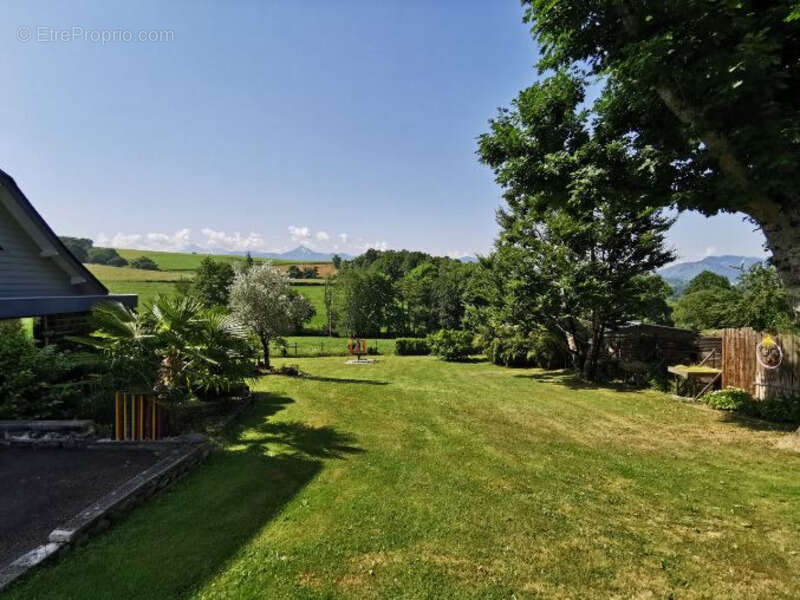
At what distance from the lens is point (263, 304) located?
18312mm

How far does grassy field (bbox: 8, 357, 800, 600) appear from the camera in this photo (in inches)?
142

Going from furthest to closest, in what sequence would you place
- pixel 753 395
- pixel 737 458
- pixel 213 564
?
pixel 753 395 → pixel 737 458 → pixel 213 564

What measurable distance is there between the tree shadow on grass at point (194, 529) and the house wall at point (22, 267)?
24.2ft

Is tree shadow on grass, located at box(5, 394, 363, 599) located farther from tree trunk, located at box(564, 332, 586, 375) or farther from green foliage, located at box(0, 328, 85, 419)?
tree trunk, located at box(564, 332, 586, 375)

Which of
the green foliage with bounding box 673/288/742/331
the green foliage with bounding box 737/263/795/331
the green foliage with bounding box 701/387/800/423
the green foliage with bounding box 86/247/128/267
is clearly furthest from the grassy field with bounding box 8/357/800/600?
the green foliage with bounding box 86/247/128/267

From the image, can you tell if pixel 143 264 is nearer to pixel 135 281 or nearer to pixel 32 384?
pixel 135 281

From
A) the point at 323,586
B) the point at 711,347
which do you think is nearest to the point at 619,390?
the point at 711,347

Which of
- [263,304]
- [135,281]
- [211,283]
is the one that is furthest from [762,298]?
[135,281]

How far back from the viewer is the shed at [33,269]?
9.20 m

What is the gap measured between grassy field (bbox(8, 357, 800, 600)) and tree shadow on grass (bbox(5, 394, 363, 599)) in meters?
0.02

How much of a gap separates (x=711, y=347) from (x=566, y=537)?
456 inches

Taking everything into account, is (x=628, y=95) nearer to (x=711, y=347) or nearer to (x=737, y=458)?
(x=737, y=458)

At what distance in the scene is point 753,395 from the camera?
34.8 ft

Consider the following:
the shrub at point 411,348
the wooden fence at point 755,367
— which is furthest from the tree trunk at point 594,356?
the shrub at point 411,348
